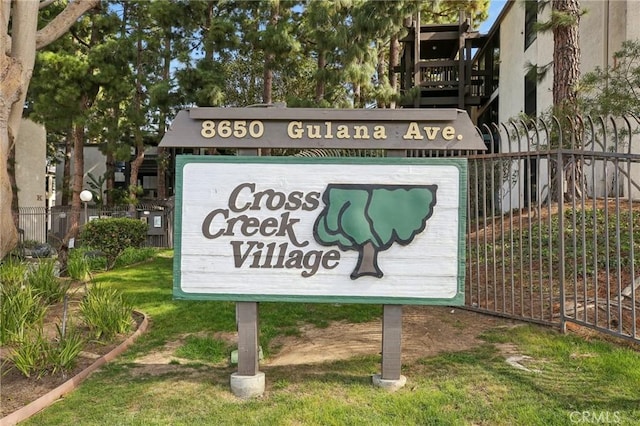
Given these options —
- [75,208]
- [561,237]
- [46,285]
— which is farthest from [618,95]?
[75,208]

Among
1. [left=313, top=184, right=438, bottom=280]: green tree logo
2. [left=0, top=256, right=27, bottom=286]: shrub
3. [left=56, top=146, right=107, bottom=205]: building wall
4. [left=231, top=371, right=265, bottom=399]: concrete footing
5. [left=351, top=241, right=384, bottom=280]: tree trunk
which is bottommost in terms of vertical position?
[left=231, top=371, right=265, bottom=399]: concrete footing

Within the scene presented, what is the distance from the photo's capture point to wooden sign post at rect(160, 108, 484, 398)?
371 cm

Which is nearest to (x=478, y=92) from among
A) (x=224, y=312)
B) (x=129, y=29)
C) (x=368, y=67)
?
(x=368, y=67)

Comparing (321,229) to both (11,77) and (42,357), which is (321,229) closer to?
(42,357)

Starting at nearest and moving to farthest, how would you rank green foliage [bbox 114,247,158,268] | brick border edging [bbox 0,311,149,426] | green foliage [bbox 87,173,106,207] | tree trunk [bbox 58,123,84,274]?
brick border edging [bbox 0,311,149,426]
tree trunk [bbox 58,123,84,274]
green foliage [bbox 114,247,158,268]
green foliage [bbox 87,173,106,207]

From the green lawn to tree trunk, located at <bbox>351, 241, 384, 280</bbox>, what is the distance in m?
0.97

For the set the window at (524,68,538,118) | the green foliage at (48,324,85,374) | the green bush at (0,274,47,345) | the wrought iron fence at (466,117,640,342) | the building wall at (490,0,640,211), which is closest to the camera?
the wrought iron fence at (466,117,640,342)

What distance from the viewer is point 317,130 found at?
3.75m

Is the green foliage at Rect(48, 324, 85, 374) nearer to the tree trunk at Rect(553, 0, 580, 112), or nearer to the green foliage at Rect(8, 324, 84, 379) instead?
the green foliage at Rect(8, 324, 84, 379)

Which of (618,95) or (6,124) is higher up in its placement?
(618,95)

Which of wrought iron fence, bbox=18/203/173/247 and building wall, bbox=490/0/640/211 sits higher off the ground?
building wall, bbox=490/0/640/211

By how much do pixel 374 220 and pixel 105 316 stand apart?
137 inches

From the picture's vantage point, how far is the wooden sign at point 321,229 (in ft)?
12.2

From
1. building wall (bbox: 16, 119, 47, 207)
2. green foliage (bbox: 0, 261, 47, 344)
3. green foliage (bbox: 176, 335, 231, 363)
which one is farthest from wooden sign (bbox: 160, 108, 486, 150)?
building wall (bbox: 16, 119, 47, 207)
